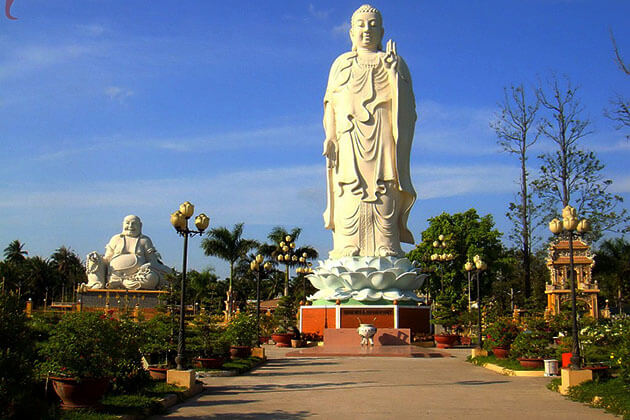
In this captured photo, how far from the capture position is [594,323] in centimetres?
1276

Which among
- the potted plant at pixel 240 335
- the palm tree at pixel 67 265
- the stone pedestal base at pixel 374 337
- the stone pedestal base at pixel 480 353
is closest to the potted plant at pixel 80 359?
the potted plant at pixel 240 335

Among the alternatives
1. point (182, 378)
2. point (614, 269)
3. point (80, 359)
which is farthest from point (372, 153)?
point (614, 269)

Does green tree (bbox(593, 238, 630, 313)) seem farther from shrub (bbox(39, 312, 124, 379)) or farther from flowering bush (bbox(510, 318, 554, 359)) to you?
shrub (bbox(39, 312, 124, 379))

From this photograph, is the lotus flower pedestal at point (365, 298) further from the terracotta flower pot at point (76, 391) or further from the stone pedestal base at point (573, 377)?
the terracotta flower pot at point (76, 391)

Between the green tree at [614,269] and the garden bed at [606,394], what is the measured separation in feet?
110

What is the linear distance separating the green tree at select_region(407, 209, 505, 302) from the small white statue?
50.7ft

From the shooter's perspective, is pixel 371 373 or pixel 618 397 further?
pixel 371 373

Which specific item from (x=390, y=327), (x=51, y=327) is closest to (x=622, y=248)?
(x=390, y=327)

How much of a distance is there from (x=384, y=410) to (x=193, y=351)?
553 cm

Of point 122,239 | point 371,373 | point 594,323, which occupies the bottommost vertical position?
point 371,373

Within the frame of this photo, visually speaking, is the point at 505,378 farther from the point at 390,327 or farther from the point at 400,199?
the point at 400,199

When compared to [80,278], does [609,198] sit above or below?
above

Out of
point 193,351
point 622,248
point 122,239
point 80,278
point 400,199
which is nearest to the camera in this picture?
point 193,351

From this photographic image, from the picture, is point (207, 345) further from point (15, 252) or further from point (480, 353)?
point (15, 252)
